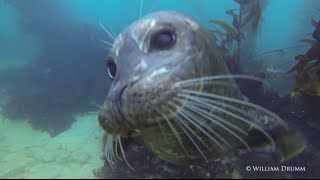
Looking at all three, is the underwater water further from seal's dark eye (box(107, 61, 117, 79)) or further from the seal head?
the seal head

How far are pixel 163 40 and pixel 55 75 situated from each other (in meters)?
10.5

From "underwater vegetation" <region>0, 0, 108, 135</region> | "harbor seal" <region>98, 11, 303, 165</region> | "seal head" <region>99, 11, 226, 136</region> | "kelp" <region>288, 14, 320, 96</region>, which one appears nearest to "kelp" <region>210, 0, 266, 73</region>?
"kelp" <region>288, 14, 320, 96</region>

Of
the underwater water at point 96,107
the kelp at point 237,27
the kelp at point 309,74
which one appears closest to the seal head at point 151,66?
the underwater water at point 96,107

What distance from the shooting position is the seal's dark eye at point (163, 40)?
2.55m

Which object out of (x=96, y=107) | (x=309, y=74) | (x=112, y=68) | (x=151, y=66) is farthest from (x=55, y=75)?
(x=151, y=66)

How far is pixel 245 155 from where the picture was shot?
15.3 ft

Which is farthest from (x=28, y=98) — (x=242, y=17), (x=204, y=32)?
(x=204, y=32)

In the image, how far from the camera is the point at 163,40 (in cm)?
257

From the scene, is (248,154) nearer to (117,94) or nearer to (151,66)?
(151,66)

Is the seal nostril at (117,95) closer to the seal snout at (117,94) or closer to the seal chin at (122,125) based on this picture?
the seal snout at (117,94)

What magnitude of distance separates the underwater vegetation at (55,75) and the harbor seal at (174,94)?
5376 mm

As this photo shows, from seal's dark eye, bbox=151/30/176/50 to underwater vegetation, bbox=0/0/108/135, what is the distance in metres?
5.66

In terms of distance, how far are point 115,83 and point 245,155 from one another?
2747 millimetres

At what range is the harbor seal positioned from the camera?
224cm
